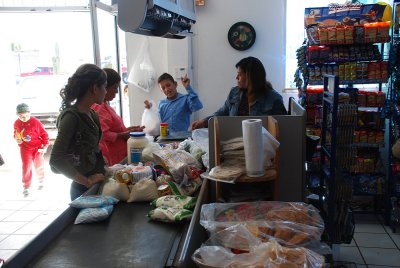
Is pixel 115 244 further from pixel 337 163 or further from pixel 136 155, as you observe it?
pixel 337 163

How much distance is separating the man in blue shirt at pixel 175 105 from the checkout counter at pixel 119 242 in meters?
2.08

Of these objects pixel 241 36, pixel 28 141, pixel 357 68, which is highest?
pixel 241 36

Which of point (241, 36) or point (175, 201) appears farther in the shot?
point (241, 36)

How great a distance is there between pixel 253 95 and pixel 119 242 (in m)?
1.80

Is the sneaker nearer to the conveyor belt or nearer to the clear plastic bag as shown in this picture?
the conveyor belt

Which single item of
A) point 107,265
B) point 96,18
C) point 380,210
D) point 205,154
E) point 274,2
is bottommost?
point 380,210

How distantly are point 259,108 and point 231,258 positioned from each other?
182 centimetres

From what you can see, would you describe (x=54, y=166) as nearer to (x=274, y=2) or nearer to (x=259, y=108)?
(x=259, y=108)

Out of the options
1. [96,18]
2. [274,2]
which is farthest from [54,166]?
[274,2]

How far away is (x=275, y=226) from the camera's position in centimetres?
135

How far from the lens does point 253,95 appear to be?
295 centimetres

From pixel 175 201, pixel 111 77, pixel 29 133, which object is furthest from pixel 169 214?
pixel 29 133

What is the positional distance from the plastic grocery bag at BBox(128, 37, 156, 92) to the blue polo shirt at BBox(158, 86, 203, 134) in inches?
39.9

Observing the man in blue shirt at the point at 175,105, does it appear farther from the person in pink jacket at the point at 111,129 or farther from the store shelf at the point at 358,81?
the store shelf at the point at 358,81
